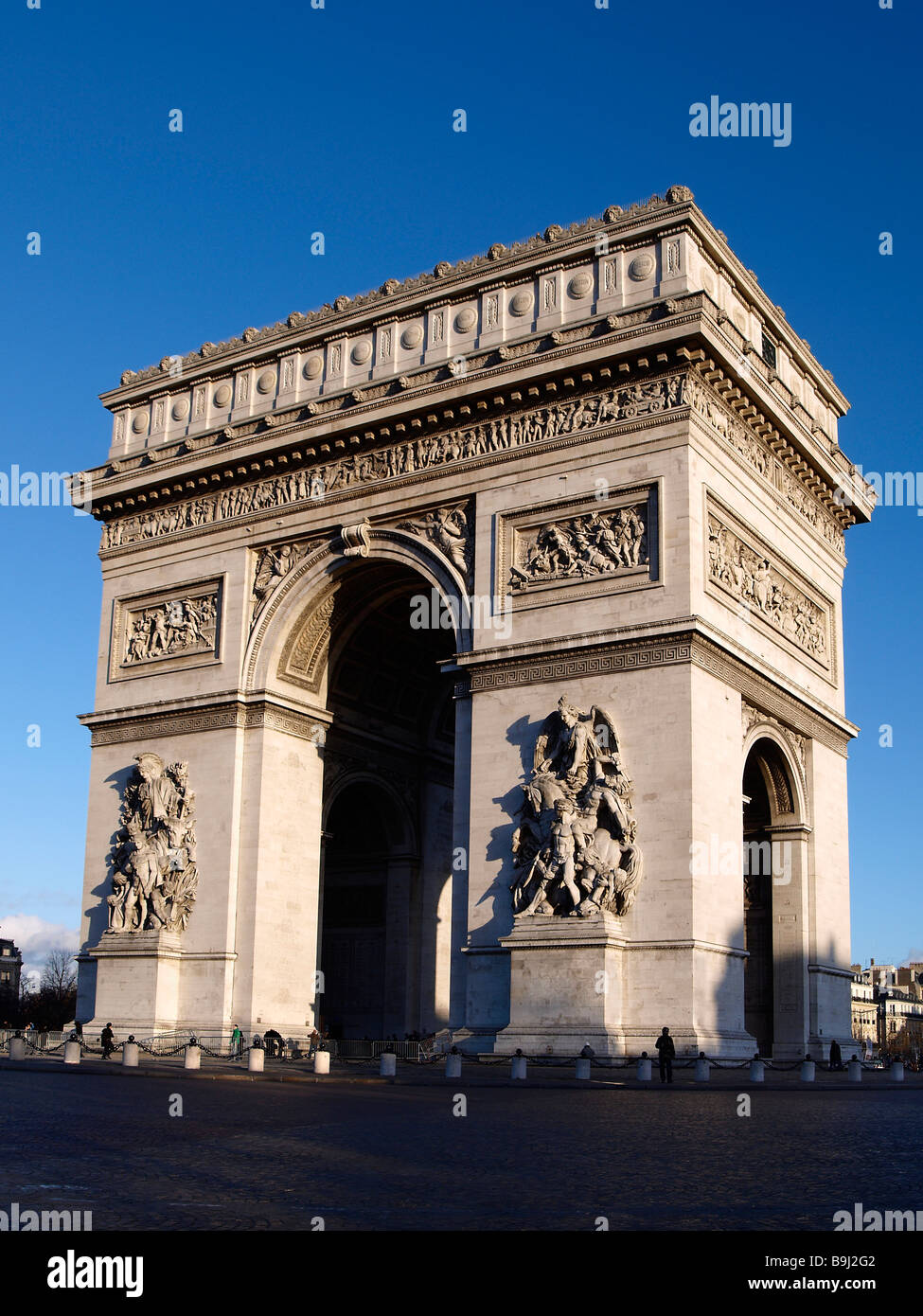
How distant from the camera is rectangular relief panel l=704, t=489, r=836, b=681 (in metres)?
28.0

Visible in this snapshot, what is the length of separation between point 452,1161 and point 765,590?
2195cm

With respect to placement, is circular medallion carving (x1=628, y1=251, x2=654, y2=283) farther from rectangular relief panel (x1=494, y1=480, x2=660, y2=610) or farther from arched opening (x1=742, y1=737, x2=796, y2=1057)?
arched opening (x1=742, y1=737, x2=796, y2=1057)

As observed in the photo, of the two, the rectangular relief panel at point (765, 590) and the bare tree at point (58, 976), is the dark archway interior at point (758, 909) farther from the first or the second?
the bare tree at point (58, 976)

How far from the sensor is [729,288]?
30234mm

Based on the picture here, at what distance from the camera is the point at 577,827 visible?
85.8ft

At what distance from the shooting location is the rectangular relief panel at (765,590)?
2795 centimetres

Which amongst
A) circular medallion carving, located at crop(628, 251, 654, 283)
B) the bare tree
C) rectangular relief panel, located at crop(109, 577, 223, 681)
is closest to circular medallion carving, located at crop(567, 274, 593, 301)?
circular medallion carving, located at crop(628, 251, 654, 283)

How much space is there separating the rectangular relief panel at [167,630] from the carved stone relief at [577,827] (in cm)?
988

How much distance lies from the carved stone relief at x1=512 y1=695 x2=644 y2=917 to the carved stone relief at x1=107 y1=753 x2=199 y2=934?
8.92 meters

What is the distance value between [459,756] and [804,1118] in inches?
593
